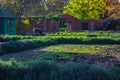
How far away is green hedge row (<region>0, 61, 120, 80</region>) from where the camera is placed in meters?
7.54

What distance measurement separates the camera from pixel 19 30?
51.1 meters

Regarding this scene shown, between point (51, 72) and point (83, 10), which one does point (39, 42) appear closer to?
point (51, 72)

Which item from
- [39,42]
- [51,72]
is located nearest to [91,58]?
[51,72]

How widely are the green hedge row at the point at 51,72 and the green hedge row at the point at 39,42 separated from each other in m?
10.8

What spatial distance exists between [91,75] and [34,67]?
4.66 feet

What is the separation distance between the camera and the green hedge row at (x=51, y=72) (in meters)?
7.54

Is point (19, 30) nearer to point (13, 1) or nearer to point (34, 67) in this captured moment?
point (13, 1)

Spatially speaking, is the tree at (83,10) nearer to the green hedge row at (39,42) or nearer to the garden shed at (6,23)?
the garden shed at (6,23)

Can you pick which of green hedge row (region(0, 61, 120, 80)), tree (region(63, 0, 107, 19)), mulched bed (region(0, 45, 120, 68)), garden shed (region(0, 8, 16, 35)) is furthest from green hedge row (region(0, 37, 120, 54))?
garden shed (region(0, 8, 16, 35))

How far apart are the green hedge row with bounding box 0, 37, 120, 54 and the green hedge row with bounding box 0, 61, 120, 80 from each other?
10.8 metres

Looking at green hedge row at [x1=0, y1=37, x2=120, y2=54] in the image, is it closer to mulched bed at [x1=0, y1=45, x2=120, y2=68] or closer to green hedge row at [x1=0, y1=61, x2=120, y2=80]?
mulched bed at [x1=0, y1=45, x2=120, y2=68]

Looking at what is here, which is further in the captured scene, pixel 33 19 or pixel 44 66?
pixel 33 19

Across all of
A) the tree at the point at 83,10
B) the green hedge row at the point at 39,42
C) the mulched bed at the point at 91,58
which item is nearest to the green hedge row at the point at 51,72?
the mulched bed at the point at 91,58

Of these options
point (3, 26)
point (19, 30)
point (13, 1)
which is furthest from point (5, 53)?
point (13, 1)
